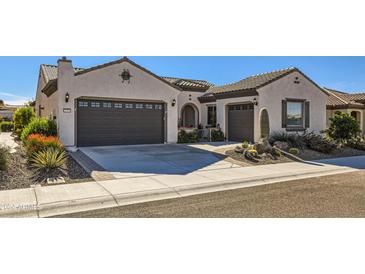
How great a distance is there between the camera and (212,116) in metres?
21.1

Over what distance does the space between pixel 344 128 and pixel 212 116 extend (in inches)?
330

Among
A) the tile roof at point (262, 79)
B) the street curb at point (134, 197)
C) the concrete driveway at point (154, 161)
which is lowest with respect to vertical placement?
the street curb at point (134, 197)

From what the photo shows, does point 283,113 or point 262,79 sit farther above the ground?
point 262,79

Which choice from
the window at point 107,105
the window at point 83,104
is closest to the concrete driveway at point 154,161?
the window at point 83,104

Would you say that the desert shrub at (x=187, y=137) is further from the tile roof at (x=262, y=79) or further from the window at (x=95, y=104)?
the window at (x=95, y=104)

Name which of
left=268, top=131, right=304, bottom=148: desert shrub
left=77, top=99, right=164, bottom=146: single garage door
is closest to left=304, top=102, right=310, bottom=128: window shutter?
left=268, top=131, right=304, bottom=148: desert shrub

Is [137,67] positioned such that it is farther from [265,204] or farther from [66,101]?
[265,204]

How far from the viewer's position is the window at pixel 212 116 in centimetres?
2081

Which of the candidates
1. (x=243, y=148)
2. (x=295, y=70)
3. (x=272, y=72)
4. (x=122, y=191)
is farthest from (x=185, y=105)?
(x=122, y=191)

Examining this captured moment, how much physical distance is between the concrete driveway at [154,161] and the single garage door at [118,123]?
0.99m

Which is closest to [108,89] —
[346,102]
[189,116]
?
[189,116]

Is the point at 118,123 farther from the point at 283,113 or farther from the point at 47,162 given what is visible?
the point at 283,113

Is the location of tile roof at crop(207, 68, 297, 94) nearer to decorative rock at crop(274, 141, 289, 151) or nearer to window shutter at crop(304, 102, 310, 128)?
window shutter at crop(304, 102, 310, 128)

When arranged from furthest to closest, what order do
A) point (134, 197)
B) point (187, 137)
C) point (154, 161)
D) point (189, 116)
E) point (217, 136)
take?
1. point (189, 116)
2. point (217, 136)
3. point (187, 137)
4. point (154, 161)
5. point (134, 197)
